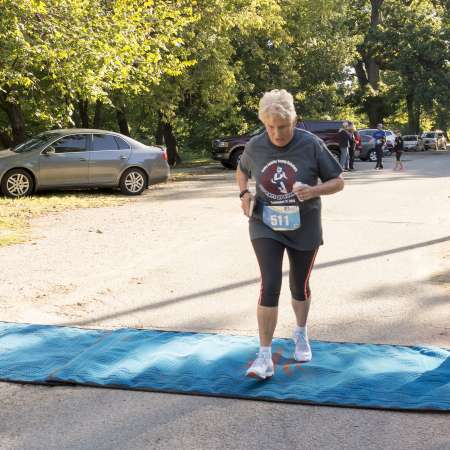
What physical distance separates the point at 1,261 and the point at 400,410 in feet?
18.7

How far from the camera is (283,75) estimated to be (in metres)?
32.2

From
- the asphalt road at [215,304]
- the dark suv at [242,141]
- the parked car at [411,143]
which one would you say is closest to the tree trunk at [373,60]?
the parked car at [411,143]

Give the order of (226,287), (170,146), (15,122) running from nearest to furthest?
1. (226,287)
2. (15,122)
3. (170,146)

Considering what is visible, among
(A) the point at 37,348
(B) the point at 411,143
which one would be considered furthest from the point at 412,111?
(A) the point at 37,348

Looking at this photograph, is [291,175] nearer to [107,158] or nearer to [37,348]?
[37,348]

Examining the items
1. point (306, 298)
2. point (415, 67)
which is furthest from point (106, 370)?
point (415, 67)

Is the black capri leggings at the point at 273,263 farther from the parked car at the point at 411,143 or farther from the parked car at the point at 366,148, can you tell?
the parked car at the point at 411,143

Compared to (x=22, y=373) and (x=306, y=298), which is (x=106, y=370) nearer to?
(x=22, y=373)

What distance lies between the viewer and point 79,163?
15.4 m

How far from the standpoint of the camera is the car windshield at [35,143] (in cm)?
1518

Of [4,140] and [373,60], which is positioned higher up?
[373,60]

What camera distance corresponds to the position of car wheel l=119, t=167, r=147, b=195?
16031 mm

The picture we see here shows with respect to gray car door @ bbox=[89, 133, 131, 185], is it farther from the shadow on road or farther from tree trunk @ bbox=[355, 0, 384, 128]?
tree trunk @ bbox=[355, 0, 384, 128]

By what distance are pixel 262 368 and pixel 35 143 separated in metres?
12.2
